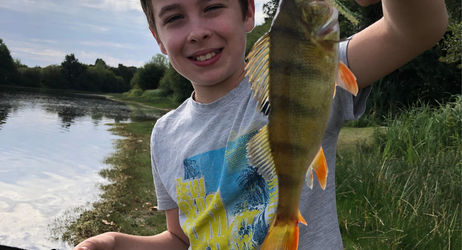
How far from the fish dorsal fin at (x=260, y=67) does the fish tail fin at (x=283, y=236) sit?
0.39 meters

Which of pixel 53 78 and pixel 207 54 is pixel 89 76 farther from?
pixel 207 54

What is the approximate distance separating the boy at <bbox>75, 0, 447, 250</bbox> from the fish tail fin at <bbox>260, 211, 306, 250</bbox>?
2.37 feet

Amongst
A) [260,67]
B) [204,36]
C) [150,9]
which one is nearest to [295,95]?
[260,67]

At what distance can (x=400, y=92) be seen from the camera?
1827 centimetres

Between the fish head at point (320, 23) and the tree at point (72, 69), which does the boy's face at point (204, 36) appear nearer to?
the fish head at point (320, 23)

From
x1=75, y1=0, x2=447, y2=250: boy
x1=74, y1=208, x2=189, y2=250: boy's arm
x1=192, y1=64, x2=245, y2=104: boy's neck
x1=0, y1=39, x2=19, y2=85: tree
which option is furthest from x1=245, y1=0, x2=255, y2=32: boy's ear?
x1=0, y1=39, x2=19, y2=85: tree

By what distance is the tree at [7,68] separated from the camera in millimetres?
67688

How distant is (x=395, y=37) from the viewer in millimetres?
1707

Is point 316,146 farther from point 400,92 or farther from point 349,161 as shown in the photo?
point 400,92

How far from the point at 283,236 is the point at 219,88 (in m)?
1.21

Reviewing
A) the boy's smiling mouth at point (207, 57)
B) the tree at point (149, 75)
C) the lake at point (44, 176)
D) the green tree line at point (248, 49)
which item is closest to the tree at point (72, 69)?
the green tree line at point (248, 49)

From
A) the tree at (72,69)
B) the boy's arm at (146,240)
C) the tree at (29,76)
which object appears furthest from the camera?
the tree at (72,69)

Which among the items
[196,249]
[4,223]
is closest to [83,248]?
[196,249]

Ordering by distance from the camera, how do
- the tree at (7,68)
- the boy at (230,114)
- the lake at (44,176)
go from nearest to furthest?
the boy at (230,114) < the lake at (44,176) < the tree at (7,68)
